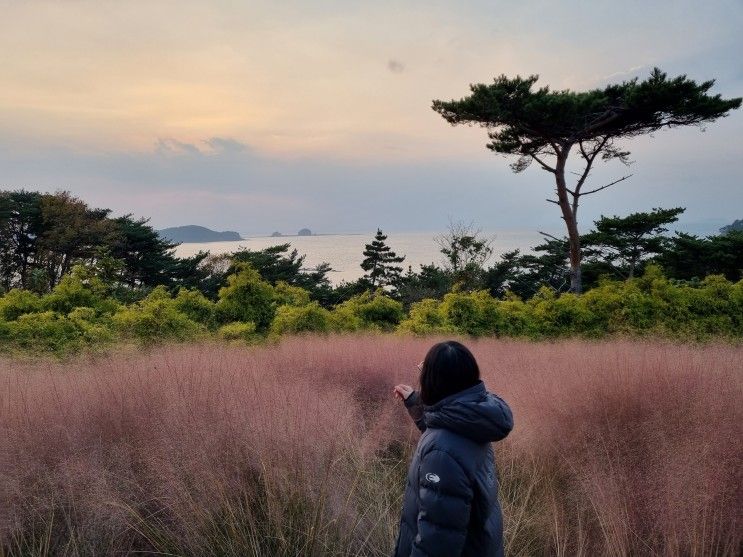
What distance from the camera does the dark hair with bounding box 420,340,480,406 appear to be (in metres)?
1.92

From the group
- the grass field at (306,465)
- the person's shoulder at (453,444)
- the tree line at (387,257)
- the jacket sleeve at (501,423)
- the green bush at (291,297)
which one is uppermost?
the tree line at (387,257)

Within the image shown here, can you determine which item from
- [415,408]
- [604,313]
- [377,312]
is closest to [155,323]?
[377,312]

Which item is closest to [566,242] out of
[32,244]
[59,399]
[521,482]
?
[521,482]

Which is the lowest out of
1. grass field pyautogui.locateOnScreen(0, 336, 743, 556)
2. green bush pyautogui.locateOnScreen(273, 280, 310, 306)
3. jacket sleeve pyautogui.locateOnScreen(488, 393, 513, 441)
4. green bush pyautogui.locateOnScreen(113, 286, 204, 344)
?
grass field pyautogui.locateOnScreen(0, 336, 743, 556)

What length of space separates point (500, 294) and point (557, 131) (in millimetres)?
12185

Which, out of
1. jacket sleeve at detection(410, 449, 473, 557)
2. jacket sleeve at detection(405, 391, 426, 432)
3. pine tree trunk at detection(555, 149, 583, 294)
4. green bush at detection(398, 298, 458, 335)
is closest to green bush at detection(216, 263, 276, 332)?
green bush at detection(398, 298, 458, 335)

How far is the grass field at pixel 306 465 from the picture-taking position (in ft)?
9.58

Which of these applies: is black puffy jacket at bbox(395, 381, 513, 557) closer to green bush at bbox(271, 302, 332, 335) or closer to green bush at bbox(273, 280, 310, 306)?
green bush at bbox(271, 302, 332, 335)

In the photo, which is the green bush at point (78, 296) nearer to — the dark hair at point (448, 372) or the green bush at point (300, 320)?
the green bush at point (300, 320)

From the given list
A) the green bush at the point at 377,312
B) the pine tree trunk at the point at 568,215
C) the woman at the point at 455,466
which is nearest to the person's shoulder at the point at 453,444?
the woman at the point at 455,466

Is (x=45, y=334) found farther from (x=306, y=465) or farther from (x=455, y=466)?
(x=455, y=466)

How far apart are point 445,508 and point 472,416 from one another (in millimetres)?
326

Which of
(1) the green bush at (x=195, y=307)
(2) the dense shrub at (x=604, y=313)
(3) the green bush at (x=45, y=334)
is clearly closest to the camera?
(3) the green bush at (x=45, y=334)

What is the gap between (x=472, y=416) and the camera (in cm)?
185
